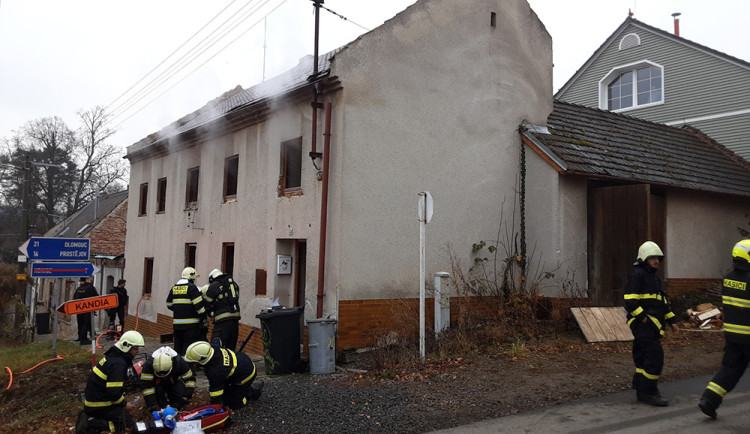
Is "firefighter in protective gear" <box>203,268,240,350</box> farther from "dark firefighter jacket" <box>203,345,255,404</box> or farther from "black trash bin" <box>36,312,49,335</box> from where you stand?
"black trash bin" <box>36,312,49,335</box>

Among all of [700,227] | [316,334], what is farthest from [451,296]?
[700,227]

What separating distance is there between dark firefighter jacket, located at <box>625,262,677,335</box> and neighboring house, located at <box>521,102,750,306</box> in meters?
4.58

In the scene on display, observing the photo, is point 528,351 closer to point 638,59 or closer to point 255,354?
point 255,354

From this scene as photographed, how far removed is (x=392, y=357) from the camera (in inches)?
314

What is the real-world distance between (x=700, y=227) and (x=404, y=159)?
25.9 feet

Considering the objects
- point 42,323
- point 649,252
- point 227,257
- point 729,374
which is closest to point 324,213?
point 227,257

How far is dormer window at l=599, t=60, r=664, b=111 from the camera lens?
19219mm

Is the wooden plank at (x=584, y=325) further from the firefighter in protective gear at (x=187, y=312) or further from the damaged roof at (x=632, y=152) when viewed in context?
the firefighter in protective gear at (x=187, y=312)

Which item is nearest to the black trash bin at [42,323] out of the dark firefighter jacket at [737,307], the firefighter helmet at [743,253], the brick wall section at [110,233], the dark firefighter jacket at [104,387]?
the brick wall section at [110,233]

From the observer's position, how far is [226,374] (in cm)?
620

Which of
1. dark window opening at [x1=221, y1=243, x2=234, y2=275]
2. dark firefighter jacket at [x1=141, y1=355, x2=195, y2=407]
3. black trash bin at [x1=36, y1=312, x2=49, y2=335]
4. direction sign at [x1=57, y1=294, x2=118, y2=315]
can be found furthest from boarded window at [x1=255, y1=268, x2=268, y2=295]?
black trash bin at [x1=36, y1=312, x2=49, y2=335]

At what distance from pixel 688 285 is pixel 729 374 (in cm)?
837

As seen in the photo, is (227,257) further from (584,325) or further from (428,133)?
(584,325)

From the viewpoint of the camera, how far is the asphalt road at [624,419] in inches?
202
